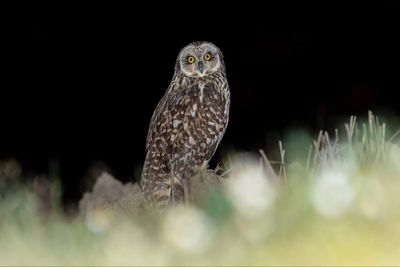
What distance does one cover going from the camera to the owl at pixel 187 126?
6.92 m

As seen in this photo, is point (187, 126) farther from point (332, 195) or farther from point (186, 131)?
point (332, 195)

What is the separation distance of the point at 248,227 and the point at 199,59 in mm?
3237

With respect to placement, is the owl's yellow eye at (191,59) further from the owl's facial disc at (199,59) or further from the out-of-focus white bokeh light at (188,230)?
the out-of-focus white bokeh light at (188,230)

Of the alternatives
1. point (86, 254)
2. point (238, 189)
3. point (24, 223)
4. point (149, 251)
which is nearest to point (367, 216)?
point (238, 189)

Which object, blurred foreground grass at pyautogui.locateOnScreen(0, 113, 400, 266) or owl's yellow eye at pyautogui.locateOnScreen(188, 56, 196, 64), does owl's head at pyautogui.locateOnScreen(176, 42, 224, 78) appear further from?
blurred foreground grass at pyautogui.locateOnScreen(0, 113, 400, 266)

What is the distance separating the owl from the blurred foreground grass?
203 cm

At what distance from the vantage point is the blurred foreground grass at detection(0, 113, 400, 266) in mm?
3807

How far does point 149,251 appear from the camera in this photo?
3.89 meters

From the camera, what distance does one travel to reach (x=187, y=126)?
6.94m

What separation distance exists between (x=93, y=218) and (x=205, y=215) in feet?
2.19

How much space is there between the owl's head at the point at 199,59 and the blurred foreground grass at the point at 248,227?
7.52 feet

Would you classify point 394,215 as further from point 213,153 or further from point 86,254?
point 213,153

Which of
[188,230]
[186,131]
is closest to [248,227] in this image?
[188,230]

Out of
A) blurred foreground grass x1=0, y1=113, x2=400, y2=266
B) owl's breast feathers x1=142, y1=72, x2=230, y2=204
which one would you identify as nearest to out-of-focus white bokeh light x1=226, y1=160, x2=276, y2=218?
blurred foreground grass x1=0, y1=113, x2=400, y2=266
